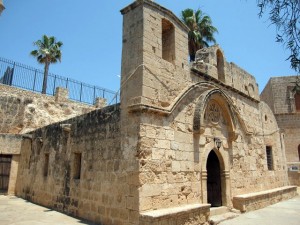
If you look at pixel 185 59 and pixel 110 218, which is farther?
pixel 185 59

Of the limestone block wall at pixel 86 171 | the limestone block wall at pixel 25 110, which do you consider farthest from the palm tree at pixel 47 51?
the limestone block wall at pixel 86 171

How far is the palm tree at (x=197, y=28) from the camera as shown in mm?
17750

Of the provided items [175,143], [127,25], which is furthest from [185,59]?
[175,143]

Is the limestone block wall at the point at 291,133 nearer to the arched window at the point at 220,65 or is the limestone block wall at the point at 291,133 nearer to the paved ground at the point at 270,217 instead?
the paved ground at the point at 270,217

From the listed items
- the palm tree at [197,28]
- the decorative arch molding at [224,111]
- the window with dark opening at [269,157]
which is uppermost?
the palm tree at [197,28]

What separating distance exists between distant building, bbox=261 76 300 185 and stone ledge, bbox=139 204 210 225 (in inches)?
733

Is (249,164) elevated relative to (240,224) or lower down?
elevated

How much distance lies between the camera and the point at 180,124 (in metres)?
6.04

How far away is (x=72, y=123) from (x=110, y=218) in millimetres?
3195

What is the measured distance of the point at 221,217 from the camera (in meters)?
6.40

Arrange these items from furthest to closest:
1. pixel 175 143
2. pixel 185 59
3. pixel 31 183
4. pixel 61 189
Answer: pixel 31 183 < pixel 61 189 < pixel 185 59 < pixel 175 143

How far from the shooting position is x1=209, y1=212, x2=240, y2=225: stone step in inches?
232

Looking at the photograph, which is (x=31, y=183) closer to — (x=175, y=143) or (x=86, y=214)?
(x=86, y=214)

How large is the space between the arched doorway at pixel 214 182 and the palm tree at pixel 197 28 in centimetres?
1184
